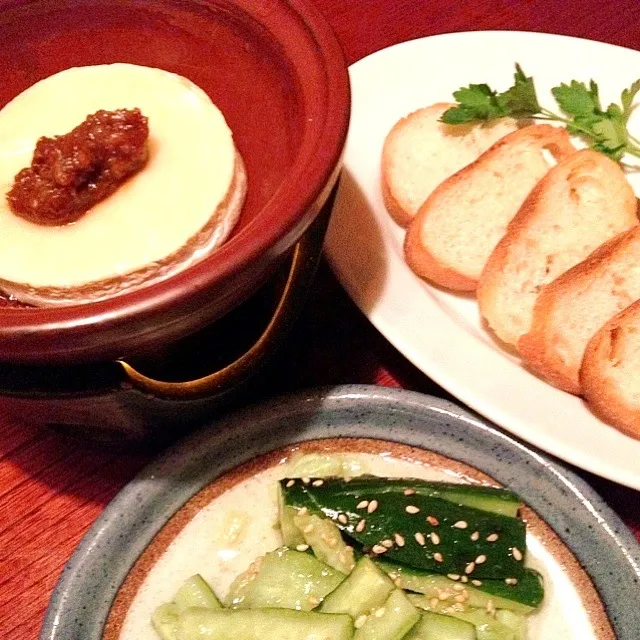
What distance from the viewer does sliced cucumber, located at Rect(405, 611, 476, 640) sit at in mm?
1031

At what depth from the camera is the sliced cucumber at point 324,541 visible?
1122mm

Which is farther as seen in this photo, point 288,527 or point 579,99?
point 579,99

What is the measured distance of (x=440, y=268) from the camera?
142 cm

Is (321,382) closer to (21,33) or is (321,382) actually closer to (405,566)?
(405,566)

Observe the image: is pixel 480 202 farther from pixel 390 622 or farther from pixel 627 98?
pixel 390 622

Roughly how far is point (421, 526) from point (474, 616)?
0.15 metres

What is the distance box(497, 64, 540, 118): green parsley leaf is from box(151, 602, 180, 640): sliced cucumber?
1.24 m

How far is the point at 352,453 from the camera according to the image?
1.22m

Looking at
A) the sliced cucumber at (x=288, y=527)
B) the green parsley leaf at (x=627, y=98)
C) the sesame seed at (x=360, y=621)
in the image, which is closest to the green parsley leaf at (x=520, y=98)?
the green parsley leaf at (x=627, y=98)

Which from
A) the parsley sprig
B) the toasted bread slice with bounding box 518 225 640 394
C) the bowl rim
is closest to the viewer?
the bowl rim

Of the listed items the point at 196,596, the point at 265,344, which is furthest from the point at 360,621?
the point at 265,344

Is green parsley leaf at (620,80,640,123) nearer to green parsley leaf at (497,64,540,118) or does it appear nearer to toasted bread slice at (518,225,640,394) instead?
green parsley leaf at (497,64,540,118)

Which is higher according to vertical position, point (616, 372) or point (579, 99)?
point (579, 99)

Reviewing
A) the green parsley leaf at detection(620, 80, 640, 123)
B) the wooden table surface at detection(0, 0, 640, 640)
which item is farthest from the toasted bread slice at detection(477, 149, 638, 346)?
the wooden table surface at detection(0, 0, 640, 640)
